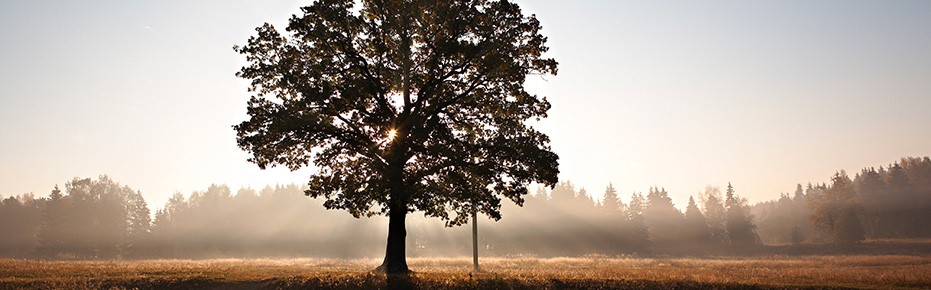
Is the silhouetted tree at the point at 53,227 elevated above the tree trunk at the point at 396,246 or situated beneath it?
elevated above

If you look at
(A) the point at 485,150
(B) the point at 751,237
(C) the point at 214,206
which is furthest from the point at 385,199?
(B) the point at 751,237

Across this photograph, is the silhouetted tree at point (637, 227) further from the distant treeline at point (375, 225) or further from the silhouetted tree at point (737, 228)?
the silhouetted tree at point (737, 228)

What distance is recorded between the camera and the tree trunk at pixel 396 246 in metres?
21.3

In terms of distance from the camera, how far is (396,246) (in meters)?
21.6

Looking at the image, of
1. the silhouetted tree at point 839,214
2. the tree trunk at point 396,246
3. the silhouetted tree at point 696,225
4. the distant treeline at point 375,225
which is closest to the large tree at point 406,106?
the tree trunk at point 396,246

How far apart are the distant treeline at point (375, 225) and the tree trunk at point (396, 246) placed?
267ft

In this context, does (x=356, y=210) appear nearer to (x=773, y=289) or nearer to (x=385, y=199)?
(x=385, y=199)

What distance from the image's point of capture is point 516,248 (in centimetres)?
10481

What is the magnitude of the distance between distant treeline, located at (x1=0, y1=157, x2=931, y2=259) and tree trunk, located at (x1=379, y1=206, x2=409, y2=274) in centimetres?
8136

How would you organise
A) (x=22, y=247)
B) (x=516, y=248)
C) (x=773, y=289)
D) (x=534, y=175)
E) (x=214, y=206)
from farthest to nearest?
(x=214, y=206) < (x=516, y=248) < (x=22, y=247) < (x=534, y=175) < (x=773, y=289)

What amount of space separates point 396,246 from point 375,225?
326 feet

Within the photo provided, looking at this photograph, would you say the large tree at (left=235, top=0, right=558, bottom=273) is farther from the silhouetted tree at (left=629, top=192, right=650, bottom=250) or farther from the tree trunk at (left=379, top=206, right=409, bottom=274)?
the silhouetted tree at (left=629, top=192, right=650, bottom=250)

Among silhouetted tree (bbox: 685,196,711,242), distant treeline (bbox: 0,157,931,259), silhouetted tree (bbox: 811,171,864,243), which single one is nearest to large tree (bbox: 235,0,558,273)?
distant treeline (bbox: 0,157,931,259)

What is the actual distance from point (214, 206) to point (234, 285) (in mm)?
106939
